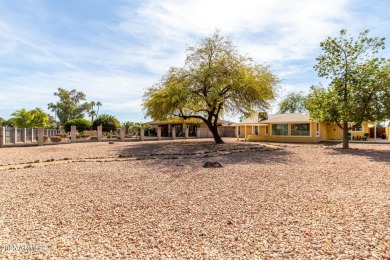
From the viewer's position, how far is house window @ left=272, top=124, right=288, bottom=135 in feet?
103

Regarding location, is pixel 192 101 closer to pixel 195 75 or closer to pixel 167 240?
pixel 195 75

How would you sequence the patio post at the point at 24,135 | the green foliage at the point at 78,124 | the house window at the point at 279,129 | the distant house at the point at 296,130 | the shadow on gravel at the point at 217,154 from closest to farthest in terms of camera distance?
1. the shadow on gravel at the point at 217,154
2. the patio post at the point at 24,135
3. the distant house at the point at 296,130
4. the house window at the point at 279,129
5. the green foliage at the point at 78,124

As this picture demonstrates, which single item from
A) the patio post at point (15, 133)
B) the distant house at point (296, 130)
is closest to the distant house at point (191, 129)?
the distant house at point (296, 130)

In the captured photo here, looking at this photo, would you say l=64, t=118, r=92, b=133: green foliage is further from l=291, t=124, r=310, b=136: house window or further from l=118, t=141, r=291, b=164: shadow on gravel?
l=291, t=124, r=310, b=136: house window

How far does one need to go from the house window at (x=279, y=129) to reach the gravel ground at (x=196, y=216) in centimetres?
2266

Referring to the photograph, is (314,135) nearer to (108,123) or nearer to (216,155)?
(216,155)

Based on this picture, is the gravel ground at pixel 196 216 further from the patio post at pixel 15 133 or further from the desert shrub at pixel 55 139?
the desert shrub at pixel 55 139

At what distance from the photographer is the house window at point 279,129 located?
103 feet

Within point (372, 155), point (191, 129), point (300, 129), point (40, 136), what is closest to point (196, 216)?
point (372, 155)

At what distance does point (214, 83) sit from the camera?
21.5 meters

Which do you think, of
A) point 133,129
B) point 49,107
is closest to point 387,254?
point 133,129

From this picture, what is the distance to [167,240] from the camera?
4234mm

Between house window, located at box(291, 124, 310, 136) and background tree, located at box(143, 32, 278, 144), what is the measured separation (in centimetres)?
1001

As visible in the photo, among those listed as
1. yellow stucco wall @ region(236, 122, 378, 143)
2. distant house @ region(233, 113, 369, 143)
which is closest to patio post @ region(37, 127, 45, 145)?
distant house @ region(233, 113, 369, 143)
